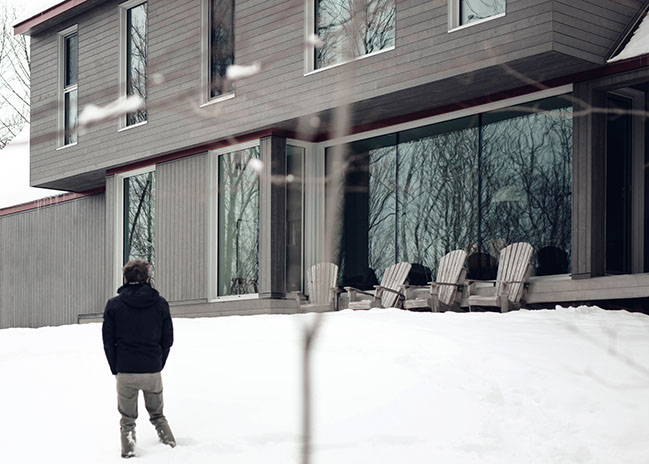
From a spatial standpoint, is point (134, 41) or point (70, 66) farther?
point (70, 66)

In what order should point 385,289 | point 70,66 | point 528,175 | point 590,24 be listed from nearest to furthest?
point 590,24, point 528,175, point 385,289, point 70,66

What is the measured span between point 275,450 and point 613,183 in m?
6.38

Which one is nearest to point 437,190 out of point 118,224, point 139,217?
point 139,217

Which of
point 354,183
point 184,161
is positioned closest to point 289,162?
point 354,183

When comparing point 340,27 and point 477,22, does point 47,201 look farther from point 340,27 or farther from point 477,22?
point 477,22

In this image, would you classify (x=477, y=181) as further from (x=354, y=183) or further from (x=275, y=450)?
(x=275, y=450)

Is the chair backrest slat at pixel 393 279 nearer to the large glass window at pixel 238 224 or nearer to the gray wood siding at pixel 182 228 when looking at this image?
the large glass window at pixel 238 224

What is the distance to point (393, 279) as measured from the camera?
13.7m

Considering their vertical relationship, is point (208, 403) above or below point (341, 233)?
below

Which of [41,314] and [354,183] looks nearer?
[354,183]

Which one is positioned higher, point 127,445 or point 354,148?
point 354,148

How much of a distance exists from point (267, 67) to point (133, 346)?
5.92m

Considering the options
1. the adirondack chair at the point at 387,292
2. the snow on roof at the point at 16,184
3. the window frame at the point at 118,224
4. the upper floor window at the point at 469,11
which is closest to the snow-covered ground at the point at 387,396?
the adirondack chair at the point at 387,292

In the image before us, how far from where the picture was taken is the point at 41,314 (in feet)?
68.6
